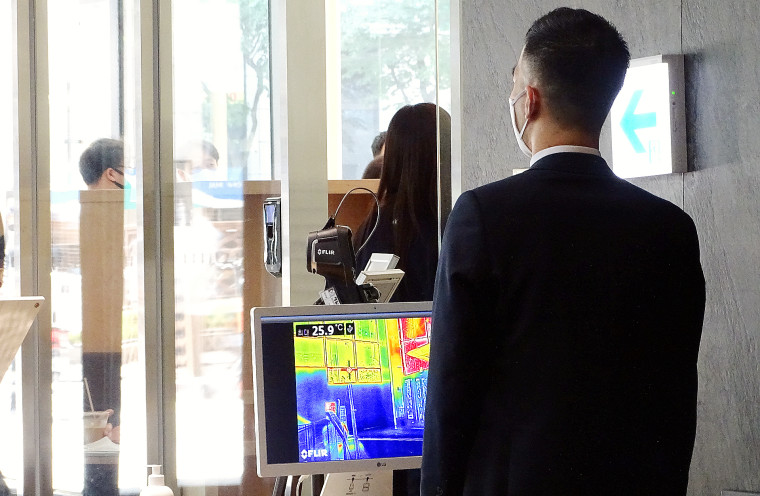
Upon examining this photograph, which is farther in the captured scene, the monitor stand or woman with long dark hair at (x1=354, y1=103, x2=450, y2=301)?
woman with long dark hair at (x1=354, y1=103, x2=450, y2=301)

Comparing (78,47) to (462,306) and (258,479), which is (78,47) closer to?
(258,479)

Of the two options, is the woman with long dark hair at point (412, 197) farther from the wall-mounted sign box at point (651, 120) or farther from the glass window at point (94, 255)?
the glass window at point (94, 255)

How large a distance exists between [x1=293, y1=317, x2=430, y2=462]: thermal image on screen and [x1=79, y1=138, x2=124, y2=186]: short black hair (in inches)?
77.8

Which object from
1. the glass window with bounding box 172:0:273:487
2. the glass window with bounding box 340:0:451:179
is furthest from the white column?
the glass window with bounding box 340:0:451:179

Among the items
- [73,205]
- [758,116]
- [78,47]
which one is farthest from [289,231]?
[758,116]

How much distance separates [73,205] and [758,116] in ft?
8.37

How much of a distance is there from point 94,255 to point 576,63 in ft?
8.35

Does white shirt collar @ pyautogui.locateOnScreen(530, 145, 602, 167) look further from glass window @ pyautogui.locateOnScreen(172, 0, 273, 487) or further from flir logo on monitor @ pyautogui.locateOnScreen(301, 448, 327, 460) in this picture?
glass window @ pyautogui.locateOnScreen(172, 0, 273, 487)

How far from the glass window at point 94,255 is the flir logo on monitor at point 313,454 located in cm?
193

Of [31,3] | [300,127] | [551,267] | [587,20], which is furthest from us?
[31,3]

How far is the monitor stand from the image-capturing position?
1.90 metres

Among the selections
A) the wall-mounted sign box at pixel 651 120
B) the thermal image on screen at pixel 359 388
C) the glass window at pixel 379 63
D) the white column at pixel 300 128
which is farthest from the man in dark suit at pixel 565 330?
the glass window at pixel 379 63

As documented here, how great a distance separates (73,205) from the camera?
347cm

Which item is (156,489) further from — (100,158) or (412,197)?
(100,158)
